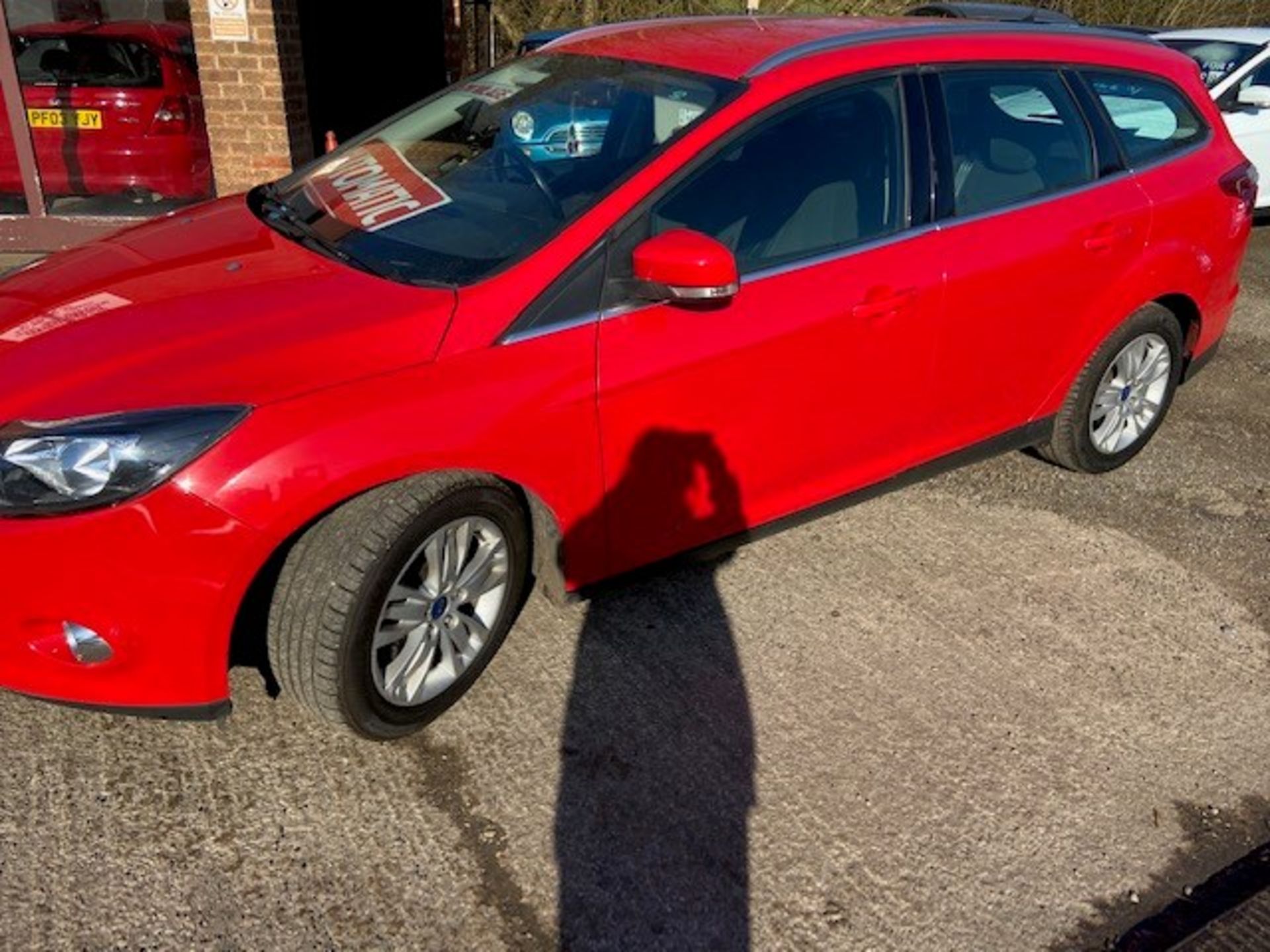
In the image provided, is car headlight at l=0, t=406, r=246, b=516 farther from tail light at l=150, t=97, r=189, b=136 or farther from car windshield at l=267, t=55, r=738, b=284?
tail light at l=150, t=97, r=189, b=136

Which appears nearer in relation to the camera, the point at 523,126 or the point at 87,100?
the point at 523,126

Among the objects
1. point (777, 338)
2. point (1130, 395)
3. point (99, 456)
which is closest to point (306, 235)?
point (99, 456)

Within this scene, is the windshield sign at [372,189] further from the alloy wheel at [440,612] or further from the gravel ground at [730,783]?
the gravel ground at [730,783]

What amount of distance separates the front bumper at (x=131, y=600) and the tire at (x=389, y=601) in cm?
16

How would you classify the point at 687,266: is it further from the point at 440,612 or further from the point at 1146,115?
the point at 1146,115

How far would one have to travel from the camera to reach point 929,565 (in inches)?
150

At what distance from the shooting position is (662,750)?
9.50 ft

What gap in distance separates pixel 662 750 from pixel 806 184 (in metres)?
1.64

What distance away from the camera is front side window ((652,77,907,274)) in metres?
3.00

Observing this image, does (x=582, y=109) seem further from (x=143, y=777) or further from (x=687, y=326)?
(x=143, y=777)

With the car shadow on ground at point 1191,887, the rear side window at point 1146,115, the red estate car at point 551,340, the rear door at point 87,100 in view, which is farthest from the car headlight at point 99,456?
the rear door at point 87,100

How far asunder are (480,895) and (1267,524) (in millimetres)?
3363

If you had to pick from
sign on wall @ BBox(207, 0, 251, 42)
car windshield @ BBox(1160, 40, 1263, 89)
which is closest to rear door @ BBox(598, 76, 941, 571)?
sign on wall @ BBox(207, 0, 251, 42)

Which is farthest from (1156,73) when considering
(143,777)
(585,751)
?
(143,777)
